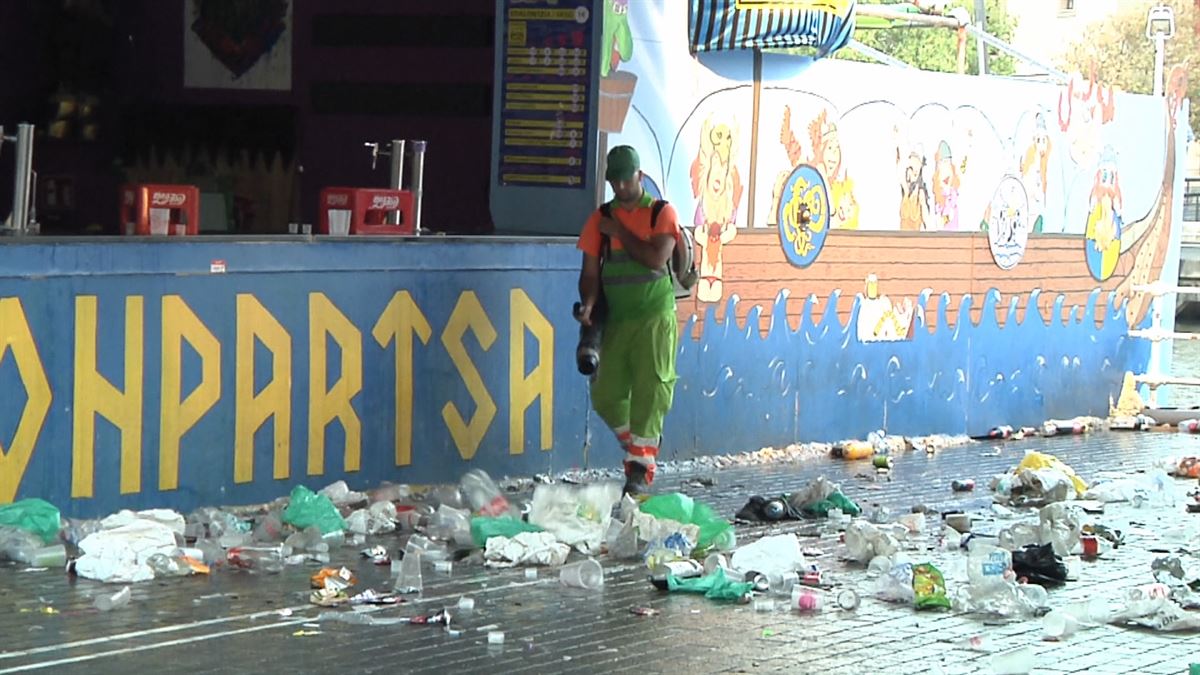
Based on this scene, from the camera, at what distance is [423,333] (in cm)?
1237

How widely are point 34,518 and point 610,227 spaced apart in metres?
3.85

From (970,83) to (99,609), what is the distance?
33.6 feet

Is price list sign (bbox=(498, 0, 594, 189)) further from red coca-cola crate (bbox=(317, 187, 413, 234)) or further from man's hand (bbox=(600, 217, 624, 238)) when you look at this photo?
man's hand (bbox=(600, 217, 624, 238))

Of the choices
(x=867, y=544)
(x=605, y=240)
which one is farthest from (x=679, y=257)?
(x=867, y=544)

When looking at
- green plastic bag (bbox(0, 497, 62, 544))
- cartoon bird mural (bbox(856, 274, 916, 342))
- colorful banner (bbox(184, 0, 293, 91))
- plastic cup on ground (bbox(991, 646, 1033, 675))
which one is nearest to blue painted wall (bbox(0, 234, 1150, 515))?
cartoon bird mural (bbox(856, 274, 916, 342))

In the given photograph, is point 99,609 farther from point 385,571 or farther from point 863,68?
point 863,68

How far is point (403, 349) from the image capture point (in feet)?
40.2

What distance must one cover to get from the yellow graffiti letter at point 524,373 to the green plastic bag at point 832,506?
1.96 m

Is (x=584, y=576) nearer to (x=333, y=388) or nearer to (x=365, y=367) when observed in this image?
(x=333, y=388)

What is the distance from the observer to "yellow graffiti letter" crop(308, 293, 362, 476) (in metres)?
11.7

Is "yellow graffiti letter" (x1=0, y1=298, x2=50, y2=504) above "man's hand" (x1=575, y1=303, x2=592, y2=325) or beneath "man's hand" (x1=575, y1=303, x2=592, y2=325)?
beneath

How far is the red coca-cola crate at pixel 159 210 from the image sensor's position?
11.8 metres

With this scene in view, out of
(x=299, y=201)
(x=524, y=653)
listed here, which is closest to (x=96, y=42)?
(x=299, y=201)

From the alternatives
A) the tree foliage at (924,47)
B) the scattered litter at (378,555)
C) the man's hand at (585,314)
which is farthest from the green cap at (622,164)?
the tree foliage at (924,47)
